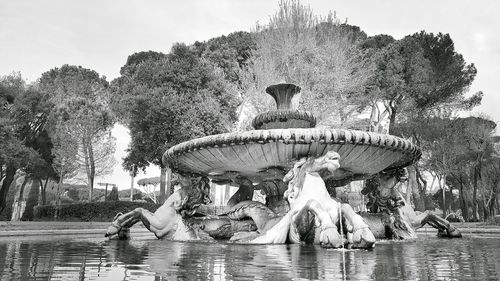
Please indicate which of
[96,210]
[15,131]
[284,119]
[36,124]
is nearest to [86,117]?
[15,131]

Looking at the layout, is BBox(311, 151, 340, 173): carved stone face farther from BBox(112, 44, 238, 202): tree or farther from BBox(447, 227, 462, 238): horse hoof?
BBox(112, 44, 238, 202): tree

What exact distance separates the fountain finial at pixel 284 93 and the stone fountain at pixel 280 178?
2cm

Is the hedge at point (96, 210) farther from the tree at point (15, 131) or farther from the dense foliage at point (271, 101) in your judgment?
the tree at point (15, 131)

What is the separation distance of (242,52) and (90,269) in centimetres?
3270

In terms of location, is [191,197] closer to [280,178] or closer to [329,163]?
[280,178]

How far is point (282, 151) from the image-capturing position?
5527 millimetres

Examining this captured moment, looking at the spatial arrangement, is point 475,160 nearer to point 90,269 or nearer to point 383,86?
point 383,86

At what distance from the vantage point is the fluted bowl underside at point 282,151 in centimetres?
511

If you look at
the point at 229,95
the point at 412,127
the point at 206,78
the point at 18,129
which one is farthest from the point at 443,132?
the point at 18,129

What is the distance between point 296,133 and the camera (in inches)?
199

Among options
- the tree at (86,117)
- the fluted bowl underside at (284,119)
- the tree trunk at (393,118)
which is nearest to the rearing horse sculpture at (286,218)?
the fluted bowl underside at (284,119)

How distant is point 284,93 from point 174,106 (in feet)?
58.9

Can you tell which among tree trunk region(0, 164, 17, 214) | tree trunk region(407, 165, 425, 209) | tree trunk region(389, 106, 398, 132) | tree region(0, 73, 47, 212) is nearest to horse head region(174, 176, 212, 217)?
tree region(0, 73, 47, 212)

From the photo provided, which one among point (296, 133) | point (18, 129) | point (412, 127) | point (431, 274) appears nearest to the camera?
point (431, 274)
